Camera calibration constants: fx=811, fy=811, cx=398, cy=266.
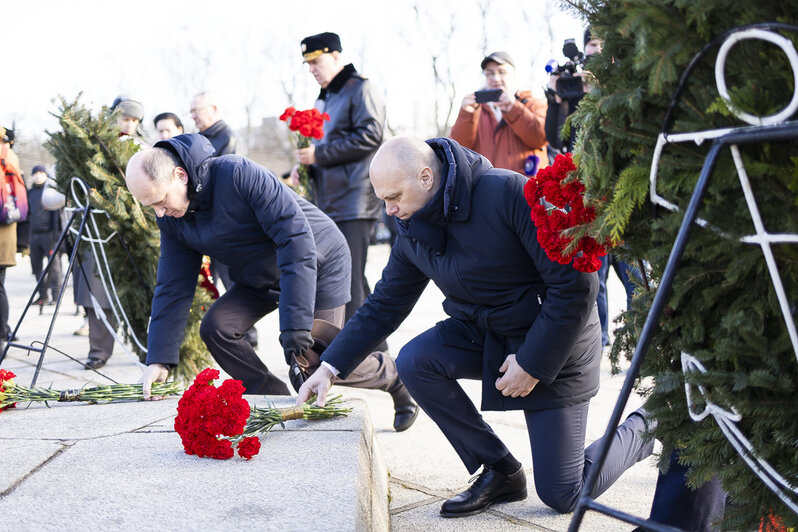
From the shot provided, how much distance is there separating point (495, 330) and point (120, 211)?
113 inches

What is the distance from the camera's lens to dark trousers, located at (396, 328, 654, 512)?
3000 millimetres

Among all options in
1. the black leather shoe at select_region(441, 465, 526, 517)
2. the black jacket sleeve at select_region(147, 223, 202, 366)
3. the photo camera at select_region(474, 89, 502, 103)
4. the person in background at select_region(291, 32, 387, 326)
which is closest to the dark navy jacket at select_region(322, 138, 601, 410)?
the black leather shoe at select_region(441, 465, 526, 517)

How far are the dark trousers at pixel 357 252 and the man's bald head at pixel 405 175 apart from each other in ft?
8.97

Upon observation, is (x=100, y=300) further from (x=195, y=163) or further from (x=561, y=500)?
(x=561, y=500)

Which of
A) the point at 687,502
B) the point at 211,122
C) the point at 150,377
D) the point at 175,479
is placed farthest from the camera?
the point at 211,122

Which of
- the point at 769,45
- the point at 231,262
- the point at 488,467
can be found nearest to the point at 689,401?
the point at 769,45

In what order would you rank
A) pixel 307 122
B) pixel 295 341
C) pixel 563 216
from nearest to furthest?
1. pixel 563 216
2. pixel 295 341
3. pixel 307 122

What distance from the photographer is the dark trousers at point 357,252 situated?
227 inches

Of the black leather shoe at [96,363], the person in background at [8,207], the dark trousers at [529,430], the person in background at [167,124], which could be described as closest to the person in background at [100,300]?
the black leather shoe at [96,363]

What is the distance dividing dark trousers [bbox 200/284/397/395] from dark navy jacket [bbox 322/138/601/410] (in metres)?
1.12

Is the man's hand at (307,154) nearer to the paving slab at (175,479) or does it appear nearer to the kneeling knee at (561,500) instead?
the paving slab at (175,479)

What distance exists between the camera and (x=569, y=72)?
5707 millimetres

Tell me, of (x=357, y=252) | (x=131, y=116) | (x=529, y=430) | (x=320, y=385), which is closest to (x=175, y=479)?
(x=320, y=385)

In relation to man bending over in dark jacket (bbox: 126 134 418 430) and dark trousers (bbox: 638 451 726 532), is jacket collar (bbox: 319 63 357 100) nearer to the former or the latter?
man bending over in dark jacket (bbox: 126 134 418 430)
